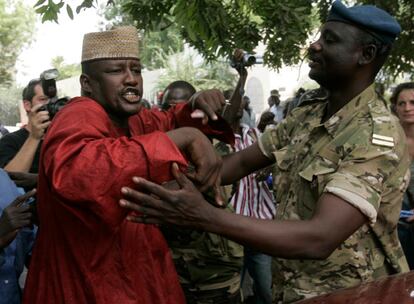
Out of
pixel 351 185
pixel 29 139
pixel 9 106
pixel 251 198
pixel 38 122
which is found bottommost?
pixel 9 106

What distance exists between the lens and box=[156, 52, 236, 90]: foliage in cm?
2880

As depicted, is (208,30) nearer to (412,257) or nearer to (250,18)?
(412,257)

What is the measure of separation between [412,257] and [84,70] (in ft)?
9.69

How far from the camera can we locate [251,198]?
4.81 meters

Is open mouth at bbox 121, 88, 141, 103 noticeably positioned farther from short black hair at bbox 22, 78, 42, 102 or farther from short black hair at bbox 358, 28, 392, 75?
short black hair at bbox 22, 78, 42, 102

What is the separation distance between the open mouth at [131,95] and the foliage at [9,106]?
2597cm

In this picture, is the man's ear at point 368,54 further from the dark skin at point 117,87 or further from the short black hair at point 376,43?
the dark skin at point 117,87

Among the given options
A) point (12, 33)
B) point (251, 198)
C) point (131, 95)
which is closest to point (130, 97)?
point (131, 95)

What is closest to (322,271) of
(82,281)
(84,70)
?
(82,281)

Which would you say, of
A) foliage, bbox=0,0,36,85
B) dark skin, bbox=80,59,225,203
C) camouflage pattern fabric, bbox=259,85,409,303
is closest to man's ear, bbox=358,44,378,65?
camouflage pattern fabric, bbox=259,85,409,303

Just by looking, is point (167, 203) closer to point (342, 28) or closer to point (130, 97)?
point (130, 97)

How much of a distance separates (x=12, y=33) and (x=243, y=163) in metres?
34.4

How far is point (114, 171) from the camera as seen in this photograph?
1.64 m

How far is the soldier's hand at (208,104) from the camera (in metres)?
2.31
